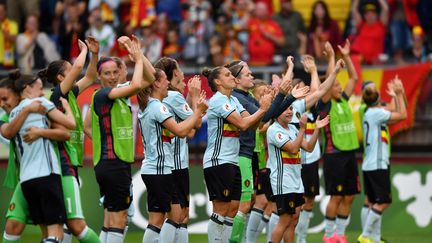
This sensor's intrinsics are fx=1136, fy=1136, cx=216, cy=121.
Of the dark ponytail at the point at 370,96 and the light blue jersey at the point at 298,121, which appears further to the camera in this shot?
the dark ponytail at the point at 370,96

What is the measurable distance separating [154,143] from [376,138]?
476cm

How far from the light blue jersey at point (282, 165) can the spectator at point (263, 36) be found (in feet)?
23.5

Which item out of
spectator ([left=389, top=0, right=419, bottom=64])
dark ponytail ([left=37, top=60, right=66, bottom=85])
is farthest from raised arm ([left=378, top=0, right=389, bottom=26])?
dark ponytail ([left=37, top=60, right=66, bottom=85])

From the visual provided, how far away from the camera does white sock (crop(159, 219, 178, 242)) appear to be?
1259 centimetres

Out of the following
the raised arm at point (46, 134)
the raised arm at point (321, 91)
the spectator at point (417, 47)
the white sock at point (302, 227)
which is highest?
the spectator at point (417, 47)

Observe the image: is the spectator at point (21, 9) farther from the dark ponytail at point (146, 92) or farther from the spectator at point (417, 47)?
the dark ponytail at point (146, 92)

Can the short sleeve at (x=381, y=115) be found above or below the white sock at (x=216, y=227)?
above

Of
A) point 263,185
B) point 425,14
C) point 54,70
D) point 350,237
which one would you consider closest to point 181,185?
point 54,70

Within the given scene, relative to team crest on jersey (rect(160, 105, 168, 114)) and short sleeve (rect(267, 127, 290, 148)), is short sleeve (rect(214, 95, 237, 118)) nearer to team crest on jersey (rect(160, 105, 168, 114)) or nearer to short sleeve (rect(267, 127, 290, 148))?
short sleeve (rect(267, 127, 290, 148))

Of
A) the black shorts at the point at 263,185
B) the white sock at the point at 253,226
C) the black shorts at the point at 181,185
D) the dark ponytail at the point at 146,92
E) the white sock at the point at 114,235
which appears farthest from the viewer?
the black shorts at the point at 263,185

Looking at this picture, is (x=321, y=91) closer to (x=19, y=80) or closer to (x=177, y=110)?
(x=177, y=110)

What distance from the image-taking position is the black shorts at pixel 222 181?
13.0 m

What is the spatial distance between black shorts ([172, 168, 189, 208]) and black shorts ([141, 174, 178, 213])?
0.50 meters

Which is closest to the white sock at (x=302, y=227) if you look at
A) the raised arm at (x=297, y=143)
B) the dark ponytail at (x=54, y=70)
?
the raised arm at (x=297, y=143)
